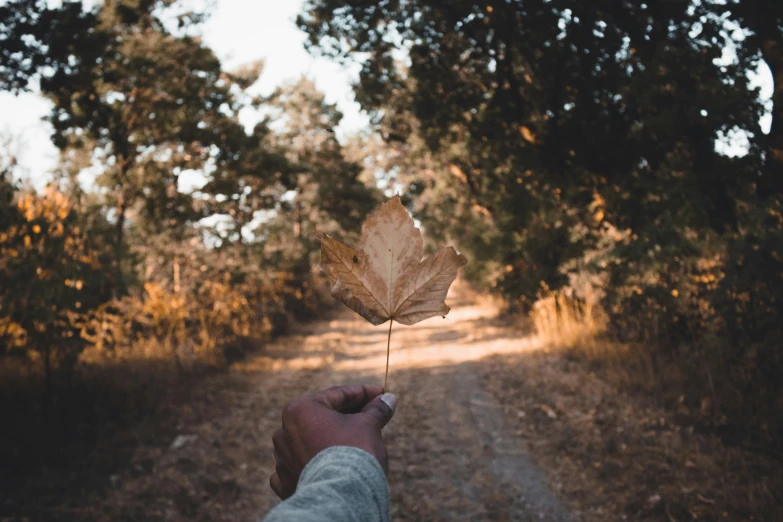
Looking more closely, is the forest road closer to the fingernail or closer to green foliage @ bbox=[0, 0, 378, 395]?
green foliage @ bbox=[0, 0, 378, 395]

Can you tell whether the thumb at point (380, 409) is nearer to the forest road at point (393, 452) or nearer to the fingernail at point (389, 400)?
the fingernail at point (389, 400)

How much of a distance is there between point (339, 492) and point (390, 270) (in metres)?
0.50

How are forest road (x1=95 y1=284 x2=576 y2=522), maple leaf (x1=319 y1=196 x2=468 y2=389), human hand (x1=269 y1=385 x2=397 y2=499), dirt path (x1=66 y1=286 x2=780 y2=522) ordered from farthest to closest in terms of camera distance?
forest road (x1=95 y1=284 x2=576 y2=522) < dirt path (x1=66 y1=286 x2=780 y2=522) < maple leaf (x1=319 y1=196 x2=468 y2=389) < human hand (x1=269 y1=385 x2=397 y2=499)

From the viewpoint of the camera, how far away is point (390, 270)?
44.2 inches

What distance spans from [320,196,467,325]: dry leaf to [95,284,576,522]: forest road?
3.52 metres

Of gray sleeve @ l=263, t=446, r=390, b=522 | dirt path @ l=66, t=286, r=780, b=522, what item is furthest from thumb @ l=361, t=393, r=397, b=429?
dirt path @ l=66, t=286, r=780, b=522

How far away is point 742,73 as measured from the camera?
4605 mm

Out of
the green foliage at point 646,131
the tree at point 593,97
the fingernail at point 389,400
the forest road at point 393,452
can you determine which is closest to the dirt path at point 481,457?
the forest road at point 393,452

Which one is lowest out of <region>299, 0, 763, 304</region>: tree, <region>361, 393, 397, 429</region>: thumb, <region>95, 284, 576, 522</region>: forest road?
<region>95, 284, 576, 522</region>: forest road

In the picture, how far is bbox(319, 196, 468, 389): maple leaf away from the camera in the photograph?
3.60ft

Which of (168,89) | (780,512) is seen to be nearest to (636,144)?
(780,512)

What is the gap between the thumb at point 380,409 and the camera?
1.04 m

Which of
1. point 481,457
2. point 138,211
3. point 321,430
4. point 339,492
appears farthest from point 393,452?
point 138,211

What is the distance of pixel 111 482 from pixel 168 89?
8.11 meters
